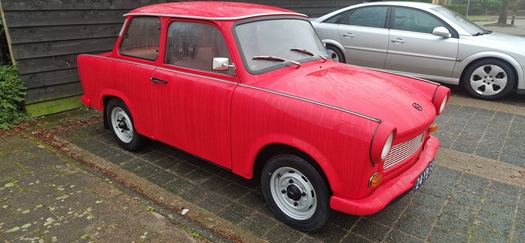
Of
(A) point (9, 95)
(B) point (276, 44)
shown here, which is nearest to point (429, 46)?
(B) point (276, 44)

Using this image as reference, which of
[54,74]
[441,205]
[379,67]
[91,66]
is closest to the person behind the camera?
[441,205]

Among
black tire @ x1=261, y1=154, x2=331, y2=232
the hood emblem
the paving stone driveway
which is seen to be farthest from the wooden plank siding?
the hood emblem

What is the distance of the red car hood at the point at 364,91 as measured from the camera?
2.79 m

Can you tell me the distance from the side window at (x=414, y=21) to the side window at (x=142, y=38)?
5021 millimetres

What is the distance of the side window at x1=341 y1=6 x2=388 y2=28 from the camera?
7.31m

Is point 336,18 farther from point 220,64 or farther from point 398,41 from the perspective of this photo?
point 220,64

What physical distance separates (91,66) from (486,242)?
14.9 ft

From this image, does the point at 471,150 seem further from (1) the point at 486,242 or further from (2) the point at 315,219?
(2) the point at 315,219

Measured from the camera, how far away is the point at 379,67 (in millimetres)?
7371

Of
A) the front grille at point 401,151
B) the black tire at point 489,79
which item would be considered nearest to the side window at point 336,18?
the black tire at point 489,79

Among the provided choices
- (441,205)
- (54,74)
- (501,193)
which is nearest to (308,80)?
(441,205)

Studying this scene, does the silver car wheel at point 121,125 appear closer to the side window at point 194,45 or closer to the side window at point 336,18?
the side window at point 194,45

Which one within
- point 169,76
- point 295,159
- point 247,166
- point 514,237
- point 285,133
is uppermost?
point 169,76

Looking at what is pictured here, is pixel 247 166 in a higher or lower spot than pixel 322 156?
lower
